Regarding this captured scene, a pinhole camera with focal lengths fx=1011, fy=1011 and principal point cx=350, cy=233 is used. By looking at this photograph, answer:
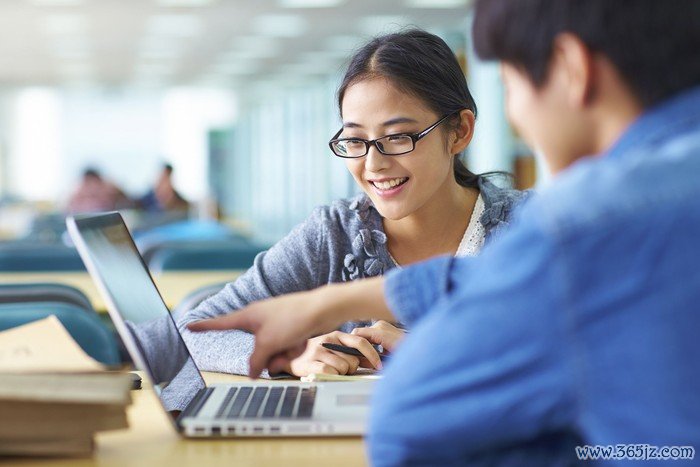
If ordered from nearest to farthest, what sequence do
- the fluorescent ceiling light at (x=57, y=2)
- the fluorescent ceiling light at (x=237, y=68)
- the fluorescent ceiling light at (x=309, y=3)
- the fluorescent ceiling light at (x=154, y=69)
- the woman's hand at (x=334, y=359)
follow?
the woman's hand at (x=334, y=359) < the fluorescent ceiling light at (x=309, y=3) < the fluorescent ceiling light at (x=57, y=2) < the fluorescent ceiling light at (x=237, y=68) < the fluorescent ceiling light at (x=154, y=69)

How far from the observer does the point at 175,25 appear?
1152 cm

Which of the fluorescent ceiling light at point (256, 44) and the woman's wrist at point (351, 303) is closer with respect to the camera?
the woman's wrist at point (351, 303)

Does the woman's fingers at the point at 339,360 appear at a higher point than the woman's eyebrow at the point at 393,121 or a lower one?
lower

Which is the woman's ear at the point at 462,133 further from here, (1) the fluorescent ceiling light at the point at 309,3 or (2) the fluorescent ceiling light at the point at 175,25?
(2) the fluorescent ceiling light at the point at 175,25

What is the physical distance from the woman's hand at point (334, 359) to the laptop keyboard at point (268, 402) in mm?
168

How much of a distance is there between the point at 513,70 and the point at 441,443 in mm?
337

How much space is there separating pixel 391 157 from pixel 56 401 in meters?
0.98

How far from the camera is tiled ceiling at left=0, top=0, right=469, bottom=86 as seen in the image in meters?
Result: 10.2

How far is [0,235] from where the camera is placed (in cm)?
968

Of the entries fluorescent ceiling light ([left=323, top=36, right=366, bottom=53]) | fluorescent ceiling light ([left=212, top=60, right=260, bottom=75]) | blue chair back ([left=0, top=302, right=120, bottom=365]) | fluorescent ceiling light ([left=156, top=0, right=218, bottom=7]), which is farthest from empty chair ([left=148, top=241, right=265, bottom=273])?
fluorescent ceiling light ([left=212, top=60, right=260, bottom=75])

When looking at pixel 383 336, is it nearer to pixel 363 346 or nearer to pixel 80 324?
pixel 363 346

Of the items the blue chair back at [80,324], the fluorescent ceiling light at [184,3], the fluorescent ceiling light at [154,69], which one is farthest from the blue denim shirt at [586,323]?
the fluorescent ceiling light at [154,69]

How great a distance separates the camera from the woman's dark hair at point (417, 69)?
1969 mm

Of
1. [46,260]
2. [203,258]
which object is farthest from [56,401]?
[46,260]
